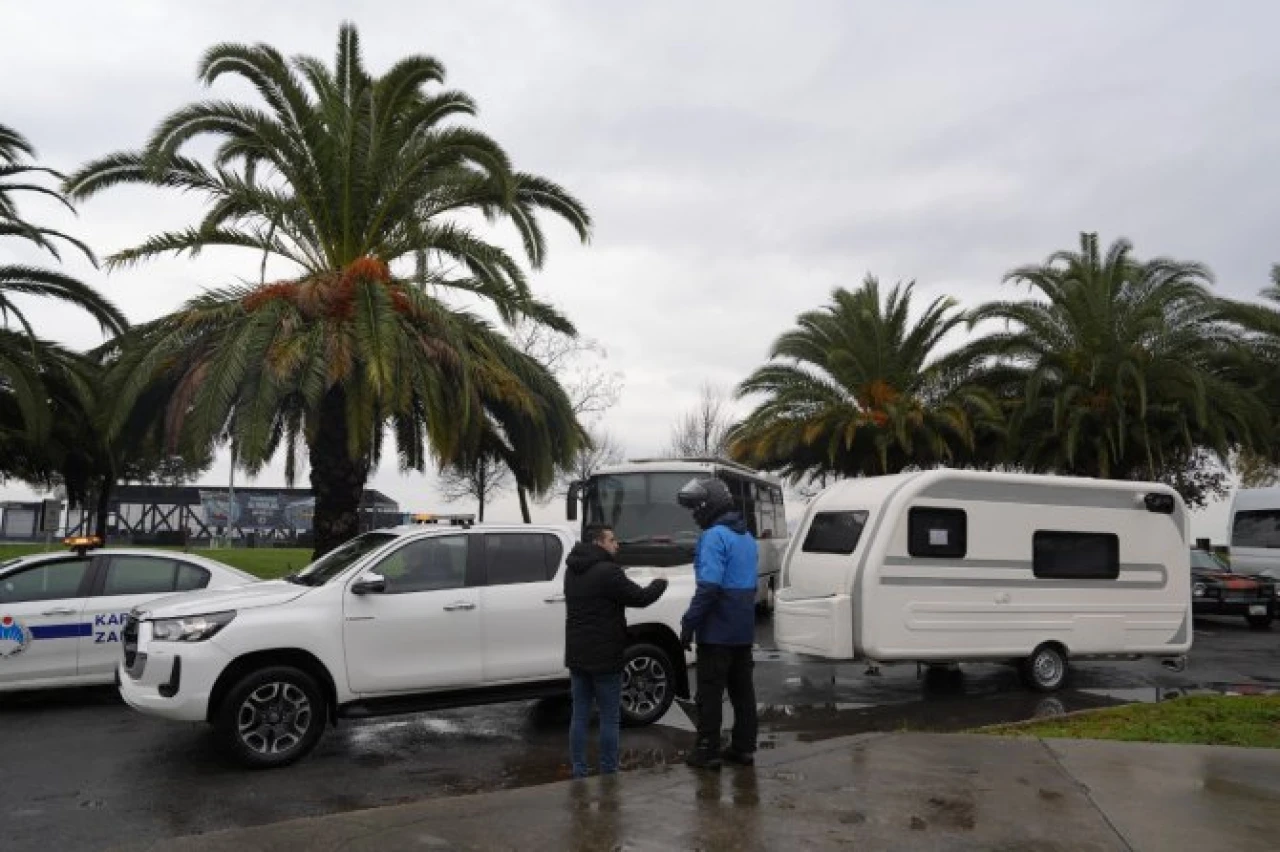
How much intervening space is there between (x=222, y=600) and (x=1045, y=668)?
8695 mm

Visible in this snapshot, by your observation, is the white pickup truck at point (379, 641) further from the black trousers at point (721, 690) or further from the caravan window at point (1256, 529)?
the caravan window at point (1256, 529)

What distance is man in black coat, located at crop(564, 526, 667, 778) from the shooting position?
22.5ft

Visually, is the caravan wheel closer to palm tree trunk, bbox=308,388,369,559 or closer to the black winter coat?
the black winter coat

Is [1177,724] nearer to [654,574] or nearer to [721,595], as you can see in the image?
[654,574]

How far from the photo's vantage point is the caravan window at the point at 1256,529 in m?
22.6

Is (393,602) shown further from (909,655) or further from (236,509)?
(236,509)

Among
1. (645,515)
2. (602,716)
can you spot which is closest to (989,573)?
(602,716)

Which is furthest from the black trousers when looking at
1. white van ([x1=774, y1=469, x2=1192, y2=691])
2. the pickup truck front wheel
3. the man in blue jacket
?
white van ([x1=774, y1=469, x2=1192, y2=691])

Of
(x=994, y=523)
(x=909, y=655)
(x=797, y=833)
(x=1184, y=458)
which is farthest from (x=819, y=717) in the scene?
(x=1184, y=458)

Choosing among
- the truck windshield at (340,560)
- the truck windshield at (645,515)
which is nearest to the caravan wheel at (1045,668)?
the truck windshield at (645,515)

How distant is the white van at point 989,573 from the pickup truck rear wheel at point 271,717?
5.20 m

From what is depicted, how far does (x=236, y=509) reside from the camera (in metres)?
67.3

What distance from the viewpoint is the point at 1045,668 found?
469 inches

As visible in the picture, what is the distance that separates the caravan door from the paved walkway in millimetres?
3103
